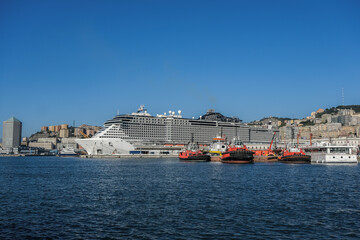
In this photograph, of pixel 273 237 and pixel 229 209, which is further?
pixel 229 209

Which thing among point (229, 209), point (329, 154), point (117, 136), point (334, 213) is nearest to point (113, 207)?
point (229, 209)

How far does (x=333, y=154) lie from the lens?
7025 centimetres

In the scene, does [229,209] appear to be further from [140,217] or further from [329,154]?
[329,154]

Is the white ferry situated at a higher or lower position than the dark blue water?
higher

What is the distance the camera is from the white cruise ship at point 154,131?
102688 mm

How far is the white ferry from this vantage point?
228 feet

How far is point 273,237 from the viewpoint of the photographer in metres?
14.1

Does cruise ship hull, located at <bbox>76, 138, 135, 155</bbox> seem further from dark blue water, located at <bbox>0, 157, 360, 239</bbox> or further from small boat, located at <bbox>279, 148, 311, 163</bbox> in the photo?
dark blue water, located at <bbox>0, 157, 360, 239</bbox>

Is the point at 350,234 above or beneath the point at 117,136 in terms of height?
beneath

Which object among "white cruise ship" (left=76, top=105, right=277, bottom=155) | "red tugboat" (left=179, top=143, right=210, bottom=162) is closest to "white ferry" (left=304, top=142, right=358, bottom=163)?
"red tugboat" (left=179, top=143, right=210, bottom=162)

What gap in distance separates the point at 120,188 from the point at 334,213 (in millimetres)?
17656

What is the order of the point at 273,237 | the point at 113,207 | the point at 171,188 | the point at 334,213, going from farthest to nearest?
1. the point at 171,188
2. the point at 113,207
3. the point at 334,213
4. the point at 273,237

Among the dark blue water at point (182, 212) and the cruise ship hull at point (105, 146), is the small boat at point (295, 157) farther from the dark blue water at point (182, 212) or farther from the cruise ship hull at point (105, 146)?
the cruise ship hull at point (105, 146)

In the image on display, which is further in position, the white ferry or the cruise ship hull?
the cruise ship hull
